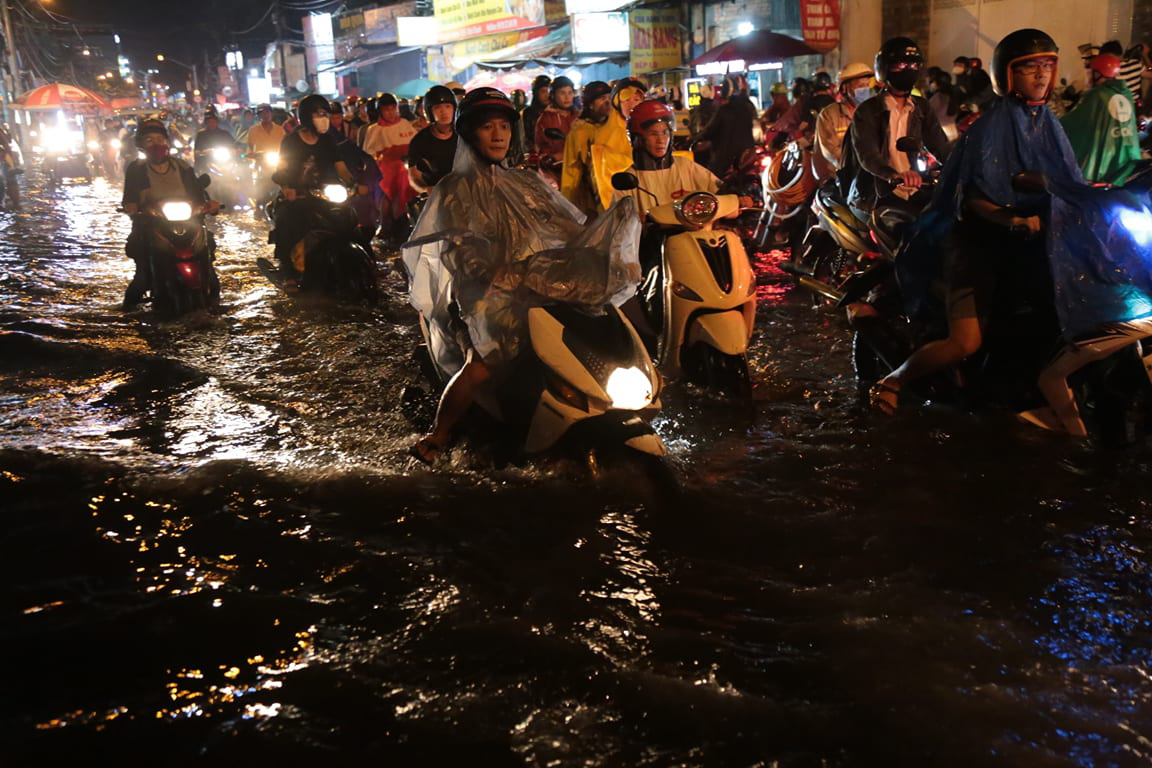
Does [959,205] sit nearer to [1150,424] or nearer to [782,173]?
[1150,424]

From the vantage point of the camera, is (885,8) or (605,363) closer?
(605,363)

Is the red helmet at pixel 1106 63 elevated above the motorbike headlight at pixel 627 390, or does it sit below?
above

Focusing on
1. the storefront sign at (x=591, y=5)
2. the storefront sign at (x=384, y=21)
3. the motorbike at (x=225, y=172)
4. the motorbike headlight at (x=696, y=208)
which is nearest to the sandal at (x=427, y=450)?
the motorbike headlight at (x=696, y=208)

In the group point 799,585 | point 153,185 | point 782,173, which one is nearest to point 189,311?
point 153,185

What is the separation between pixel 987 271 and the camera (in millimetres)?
4906

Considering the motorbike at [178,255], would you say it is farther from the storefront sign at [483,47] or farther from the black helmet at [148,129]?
the storefront sign at [483,47]

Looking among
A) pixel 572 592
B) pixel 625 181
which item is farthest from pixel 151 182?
pixel 572 592

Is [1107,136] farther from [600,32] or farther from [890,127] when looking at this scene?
[600,32]

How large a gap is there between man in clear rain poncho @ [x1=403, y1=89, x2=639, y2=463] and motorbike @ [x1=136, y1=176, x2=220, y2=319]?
14.7 ft

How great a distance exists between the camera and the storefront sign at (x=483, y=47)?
29930 mm

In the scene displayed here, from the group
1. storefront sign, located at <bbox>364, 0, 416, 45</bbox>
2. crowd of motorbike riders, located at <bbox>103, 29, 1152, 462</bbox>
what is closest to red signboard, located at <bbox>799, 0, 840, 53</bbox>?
crowd of motorbike riders, located at <bbox>103, 29, 1152, 462</bbox>

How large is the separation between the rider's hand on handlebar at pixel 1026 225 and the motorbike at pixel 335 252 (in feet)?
20.3

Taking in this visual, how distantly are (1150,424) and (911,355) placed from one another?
117cm

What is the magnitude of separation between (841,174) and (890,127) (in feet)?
2.75
